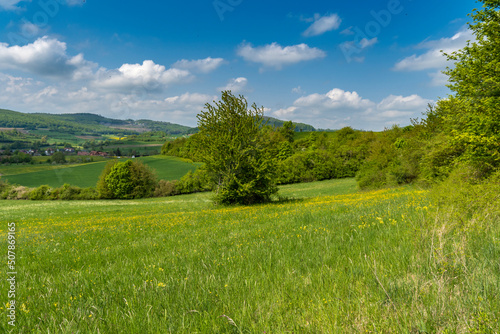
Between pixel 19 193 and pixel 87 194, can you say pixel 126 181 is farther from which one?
pixel 19 193

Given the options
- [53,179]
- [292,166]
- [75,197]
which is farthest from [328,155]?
[53,179]

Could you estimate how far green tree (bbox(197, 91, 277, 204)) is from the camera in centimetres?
1903

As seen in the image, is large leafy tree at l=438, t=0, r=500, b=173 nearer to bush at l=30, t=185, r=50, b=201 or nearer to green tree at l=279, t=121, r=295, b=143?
bush at l=30, t=185, r=50, b=201

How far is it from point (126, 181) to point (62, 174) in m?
35.5

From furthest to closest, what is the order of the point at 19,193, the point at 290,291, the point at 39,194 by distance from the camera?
the point at 19,193, the point at 39,194, the point at 290,291

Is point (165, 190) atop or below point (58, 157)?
below

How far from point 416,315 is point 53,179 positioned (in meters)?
95.3

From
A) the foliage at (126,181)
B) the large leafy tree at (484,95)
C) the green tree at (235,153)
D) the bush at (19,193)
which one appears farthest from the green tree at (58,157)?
the large leafy tree at (484,95)

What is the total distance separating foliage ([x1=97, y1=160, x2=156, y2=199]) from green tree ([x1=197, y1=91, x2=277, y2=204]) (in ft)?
167

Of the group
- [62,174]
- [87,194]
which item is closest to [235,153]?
[87,194]

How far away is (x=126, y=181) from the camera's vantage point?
206 feet

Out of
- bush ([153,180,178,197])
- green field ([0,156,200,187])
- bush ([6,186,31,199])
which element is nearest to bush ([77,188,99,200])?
green field ([0,156,200,187])

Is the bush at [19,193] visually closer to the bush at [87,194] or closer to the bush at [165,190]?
the bush at [87,194]

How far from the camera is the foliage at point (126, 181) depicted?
6206 cm
